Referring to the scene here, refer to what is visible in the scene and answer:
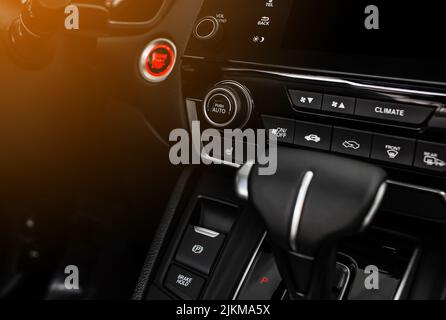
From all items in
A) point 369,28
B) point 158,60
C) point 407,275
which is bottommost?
point 407,275

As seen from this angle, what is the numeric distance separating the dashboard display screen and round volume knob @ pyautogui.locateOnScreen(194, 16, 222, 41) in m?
0.13

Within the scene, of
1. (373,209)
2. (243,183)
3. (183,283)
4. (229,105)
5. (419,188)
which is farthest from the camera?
(183,283)

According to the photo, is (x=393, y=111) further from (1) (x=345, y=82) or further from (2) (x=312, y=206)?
(2) (x=312, y=206)

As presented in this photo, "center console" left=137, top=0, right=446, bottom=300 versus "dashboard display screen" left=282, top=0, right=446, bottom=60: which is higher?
"dashboard display screen" left=282, top=0, right=446, bottom=60

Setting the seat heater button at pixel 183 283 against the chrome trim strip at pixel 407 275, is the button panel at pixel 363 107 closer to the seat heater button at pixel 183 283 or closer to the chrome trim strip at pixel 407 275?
the chrome trim strip at pixel 407 275

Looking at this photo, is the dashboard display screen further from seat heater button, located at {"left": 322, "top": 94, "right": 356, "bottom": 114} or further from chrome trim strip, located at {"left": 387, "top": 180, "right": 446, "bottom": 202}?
chrome trim strip, located at {"left": 387, "top": 180, "right": 446, "bottom": 202}

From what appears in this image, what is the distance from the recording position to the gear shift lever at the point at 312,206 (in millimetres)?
681

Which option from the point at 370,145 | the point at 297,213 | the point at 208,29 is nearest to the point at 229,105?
the point at 208,29

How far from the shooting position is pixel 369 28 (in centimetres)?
91

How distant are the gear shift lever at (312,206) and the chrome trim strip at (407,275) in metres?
0.22

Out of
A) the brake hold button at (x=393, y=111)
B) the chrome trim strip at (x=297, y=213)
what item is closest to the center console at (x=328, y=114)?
the brake hold button at (x=393, y=111)

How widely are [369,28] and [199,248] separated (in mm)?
551

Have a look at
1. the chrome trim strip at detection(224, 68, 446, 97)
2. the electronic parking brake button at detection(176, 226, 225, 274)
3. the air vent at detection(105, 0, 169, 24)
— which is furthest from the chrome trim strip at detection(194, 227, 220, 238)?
the air vent at detection(105, 0, 169, 24)

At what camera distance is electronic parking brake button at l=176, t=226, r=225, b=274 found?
1124mm
